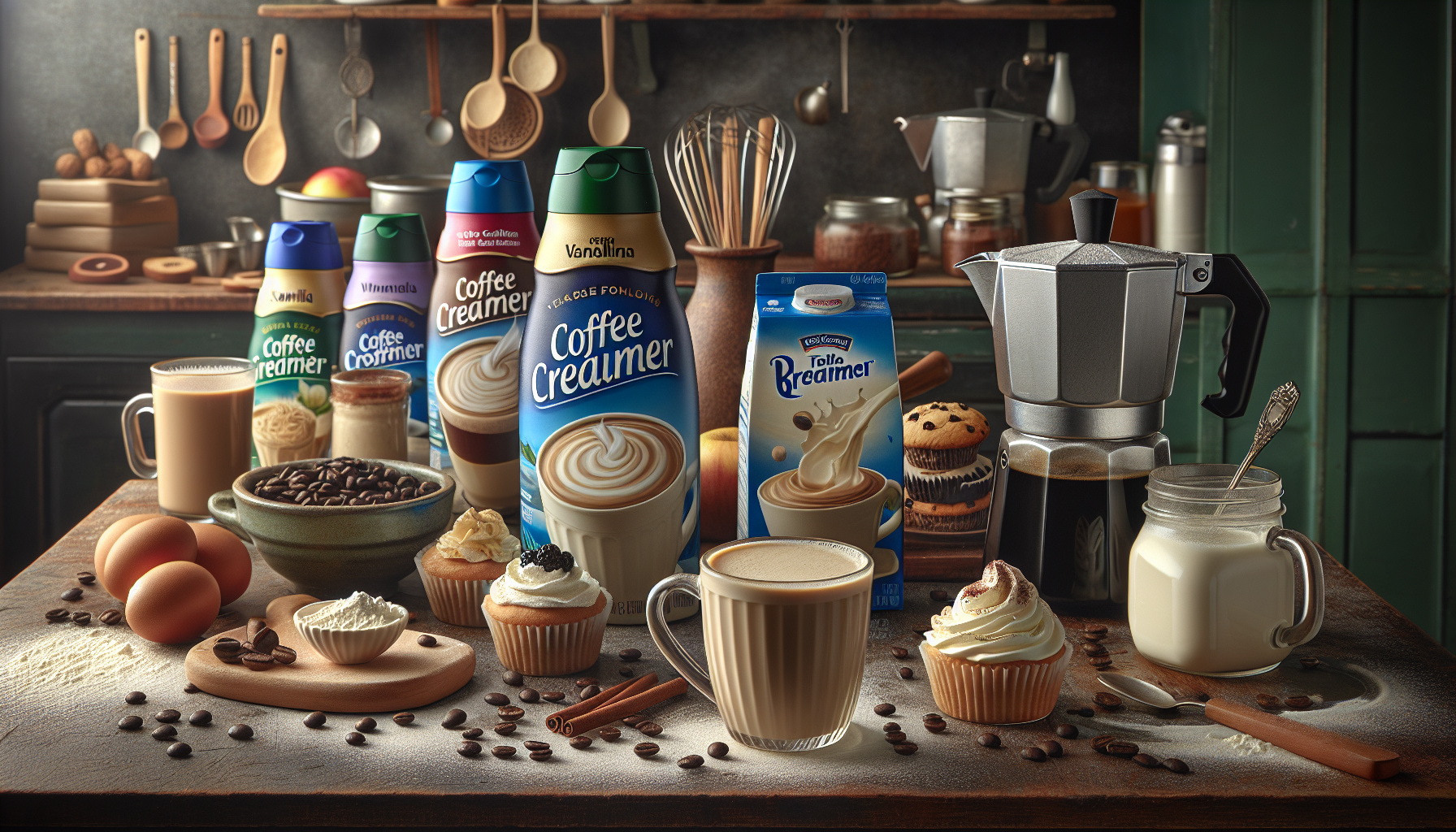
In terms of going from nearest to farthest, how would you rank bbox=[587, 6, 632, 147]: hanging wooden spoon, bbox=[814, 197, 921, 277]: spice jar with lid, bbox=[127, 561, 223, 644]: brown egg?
1. bbox=[127, 561, 223, 644]: brown egg
2. bbox=[814, 197, 921, 277]: spice jar with lid
3. bbox=[587, 6, 632, 147]: hanging wooden spoon

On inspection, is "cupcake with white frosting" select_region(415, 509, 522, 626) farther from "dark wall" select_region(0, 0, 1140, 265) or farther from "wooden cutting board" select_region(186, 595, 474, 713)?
"dark wall" select_region(0, 0, 1140, 265)

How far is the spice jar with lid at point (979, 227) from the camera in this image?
9.36 ft

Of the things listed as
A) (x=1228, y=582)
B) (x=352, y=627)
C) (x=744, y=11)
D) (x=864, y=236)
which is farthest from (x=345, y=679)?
(x=744, y=11)

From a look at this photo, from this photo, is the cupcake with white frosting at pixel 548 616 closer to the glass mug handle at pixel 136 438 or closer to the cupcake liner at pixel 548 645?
the cupcake liner at pixel 548 645

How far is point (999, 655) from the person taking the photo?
83 centimetres

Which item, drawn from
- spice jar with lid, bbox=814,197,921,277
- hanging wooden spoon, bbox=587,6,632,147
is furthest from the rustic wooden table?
hanging wooden spoon, bbox=587,6,632,147

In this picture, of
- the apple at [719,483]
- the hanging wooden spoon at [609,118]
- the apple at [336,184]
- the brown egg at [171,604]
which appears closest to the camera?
the brown egg at [171,604]

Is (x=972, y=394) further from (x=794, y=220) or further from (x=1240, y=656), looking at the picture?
(x=1240, y=656)

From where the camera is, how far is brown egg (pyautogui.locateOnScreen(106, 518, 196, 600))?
3.35 feet

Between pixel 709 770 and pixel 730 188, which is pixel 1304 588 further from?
pixel 730 188

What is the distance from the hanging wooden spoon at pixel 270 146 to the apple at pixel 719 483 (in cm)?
257

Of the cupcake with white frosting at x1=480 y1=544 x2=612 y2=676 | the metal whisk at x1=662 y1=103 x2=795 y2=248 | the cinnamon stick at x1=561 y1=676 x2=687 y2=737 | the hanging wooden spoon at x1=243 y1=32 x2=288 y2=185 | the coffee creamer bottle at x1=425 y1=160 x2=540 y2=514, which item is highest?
the hanging wooden spoon at x1=243 y1=32 x2=288 y2=185

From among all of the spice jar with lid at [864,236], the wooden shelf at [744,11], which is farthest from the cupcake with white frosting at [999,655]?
the wooden shelf at [744,11]

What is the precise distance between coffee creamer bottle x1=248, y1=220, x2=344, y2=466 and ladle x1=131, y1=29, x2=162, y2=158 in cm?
240
